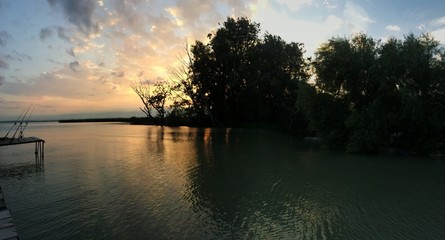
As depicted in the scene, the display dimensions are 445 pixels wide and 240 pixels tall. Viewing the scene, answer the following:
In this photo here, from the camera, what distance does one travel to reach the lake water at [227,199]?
8.56 metres

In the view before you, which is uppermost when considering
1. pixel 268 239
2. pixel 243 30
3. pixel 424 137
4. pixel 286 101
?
pixel 243 30

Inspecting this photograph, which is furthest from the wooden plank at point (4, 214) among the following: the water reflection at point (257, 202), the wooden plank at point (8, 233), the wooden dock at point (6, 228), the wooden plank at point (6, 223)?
the water reflection at point (257, 202)

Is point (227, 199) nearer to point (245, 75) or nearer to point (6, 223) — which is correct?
point (6, 223)

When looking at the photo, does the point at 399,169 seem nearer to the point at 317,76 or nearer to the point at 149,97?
the point at 317,76

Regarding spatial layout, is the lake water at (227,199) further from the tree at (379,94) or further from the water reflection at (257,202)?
the tree at (379,94)

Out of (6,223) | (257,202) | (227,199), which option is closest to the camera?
(6,223)

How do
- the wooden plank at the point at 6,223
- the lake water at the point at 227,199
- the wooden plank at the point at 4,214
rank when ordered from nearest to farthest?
the wooden plank at the point at 6,223 < the wooden plank at the point at 4,214 < the lake water at the point at 227,199

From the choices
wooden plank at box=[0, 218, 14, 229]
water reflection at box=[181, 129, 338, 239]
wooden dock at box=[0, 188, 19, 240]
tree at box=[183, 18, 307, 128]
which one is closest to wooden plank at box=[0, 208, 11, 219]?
wooden dock at box=[0, 188, 19, 240]

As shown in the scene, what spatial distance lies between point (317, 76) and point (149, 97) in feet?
203

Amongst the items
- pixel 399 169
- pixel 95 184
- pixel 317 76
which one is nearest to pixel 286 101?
pixel 317 76

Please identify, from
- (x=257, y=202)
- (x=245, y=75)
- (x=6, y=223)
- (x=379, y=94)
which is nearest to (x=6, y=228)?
(x=6, y=223)

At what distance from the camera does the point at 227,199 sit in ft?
37.7

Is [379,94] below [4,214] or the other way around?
the other way around

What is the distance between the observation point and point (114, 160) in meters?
21.1
